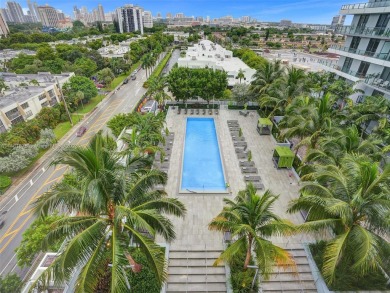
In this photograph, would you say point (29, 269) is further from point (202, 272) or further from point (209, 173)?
point (209, 173)

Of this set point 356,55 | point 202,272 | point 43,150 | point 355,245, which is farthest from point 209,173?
point 356,55

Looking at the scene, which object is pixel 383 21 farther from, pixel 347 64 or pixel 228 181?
pixel 228 181

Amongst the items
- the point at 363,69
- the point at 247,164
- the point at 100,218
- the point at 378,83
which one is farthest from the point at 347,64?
the point at 100,218

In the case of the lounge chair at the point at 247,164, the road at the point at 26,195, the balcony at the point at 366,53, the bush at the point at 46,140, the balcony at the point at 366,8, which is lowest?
the road at the point at 26,195

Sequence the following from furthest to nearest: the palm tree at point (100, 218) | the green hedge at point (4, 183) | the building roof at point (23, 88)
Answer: the building roof at point (23, 88) → the green hedge at point (4, 183) → the palm tree at point (100, 218)

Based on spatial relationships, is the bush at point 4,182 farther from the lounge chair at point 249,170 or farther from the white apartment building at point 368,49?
the white apartment building at point 368,49

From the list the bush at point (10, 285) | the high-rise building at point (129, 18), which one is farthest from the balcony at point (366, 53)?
the high-rise building at point (129, 18)
